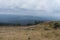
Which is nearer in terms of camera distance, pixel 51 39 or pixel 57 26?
pixel 51 39

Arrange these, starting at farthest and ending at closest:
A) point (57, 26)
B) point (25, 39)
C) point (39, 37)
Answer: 1. point (57, 26)
2. point (39, 37)
3. point (25, 39)

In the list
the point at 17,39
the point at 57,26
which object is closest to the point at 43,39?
the point at 17,39

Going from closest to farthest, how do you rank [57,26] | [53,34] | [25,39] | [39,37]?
[25,39]
[39,37]
[53,34]
[57,26]

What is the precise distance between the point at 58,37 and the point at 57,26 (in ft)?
47.7

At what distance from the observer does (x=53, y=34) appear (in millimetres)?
27734

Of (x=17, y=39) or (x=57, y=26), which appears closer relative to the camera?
(x=17, y=39)

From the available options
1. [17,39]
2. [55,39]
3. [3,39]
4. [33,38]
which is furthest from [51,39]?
[3,39]

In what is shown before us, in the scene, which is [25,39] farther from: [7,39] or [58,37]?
[58,37]

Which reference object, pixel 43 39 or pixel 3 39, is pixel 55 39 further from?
pixel 3 39

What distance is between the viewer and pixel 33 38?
80.7ft

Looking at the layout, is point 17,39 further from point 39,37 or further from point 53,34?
point 53,34

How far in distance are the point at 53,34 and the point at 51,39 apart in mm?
3113

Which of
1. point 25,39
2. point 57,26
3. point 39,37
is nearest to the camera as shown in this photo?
point 25,39

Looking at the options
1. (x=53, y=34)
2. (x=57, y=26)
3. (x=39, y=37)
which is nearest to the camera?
(x=39, y=37)
